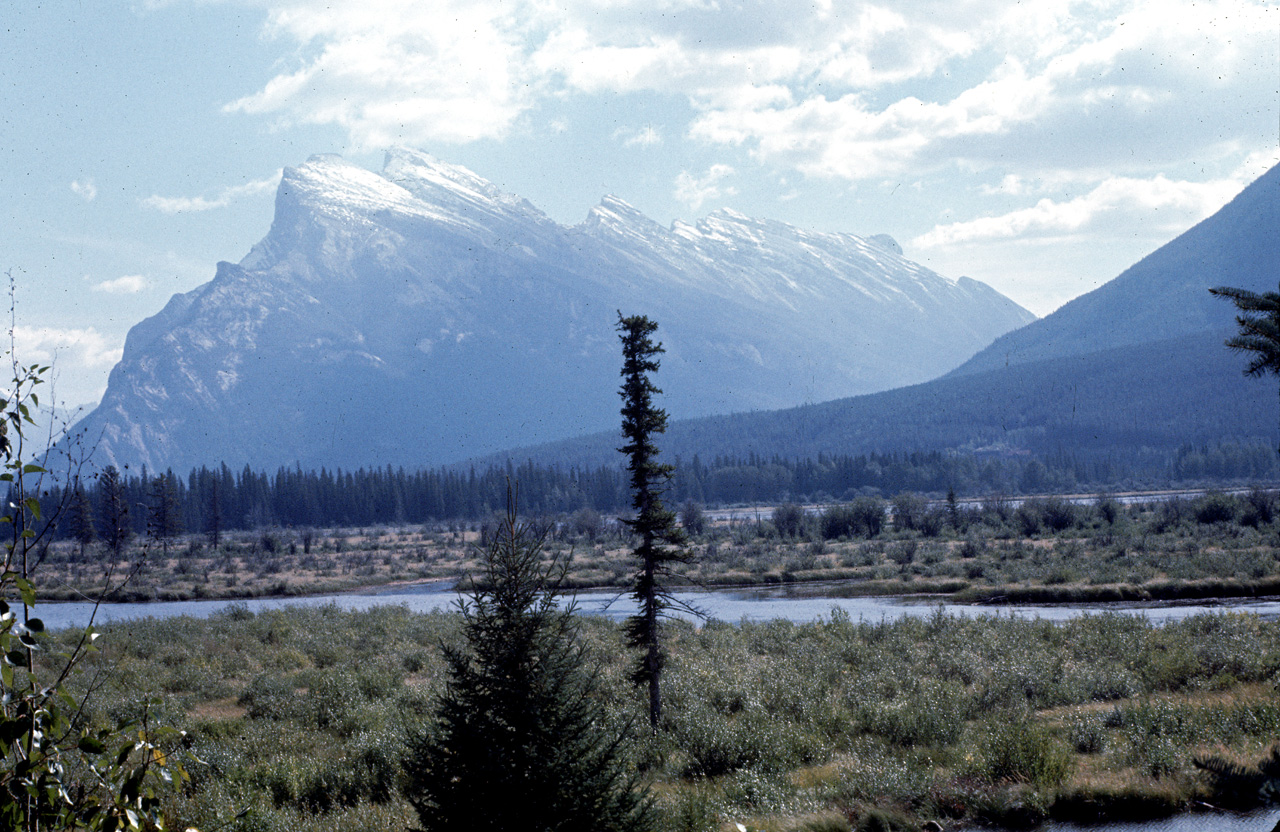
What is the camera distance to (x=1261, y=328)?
27.4 ft

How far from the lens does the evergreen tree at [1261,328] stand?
8148mm

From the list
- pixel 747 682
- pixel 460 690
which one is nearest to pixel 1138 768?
pixel 747 682

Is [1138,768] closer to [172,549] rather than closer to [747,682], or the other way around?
[747,682]

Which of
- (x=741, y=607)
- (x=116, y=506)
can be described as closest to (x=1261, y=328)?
(x=116, y=506)

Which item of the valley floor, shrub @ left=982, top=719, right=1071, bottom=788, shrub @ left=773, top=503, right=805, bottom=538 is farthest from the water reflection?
shrub @ left=773, top=503, right=805, bottom=538

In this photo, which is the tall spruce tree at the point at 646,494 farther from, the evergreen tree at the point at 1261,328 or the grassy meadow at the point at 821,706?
the evergreen tree at the point at 1261,328

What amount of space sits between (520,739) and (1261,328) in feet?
25.4

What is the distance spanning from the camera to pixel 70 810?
3.48 metres

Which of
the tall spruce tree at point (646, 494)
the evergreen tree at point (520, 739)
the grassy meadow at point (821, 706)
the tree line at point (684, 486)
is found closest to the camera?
the evergreen tree at point (520, 739)

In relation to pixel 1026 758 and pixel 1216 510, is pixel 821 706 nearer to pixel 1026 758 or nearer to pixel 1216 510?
pixel 1026 758

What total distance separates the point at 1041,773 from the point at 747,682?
8843 millimetres

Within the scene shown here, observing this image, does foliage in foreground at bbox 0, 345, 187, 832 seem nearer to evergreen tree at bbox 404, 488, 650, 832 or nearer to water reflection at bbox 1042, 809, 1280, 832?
evergreen tree at bbox 404, 488, 650, 832

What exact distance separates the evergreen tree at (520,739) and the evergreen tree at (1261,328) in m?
6.83

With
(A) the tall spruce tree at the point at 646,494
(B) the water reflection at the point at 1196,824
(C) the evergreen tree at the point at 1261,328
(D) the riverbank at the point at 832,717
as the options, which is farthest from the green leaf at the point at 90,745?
(A) the tall spruce tree at the point at 646,494
